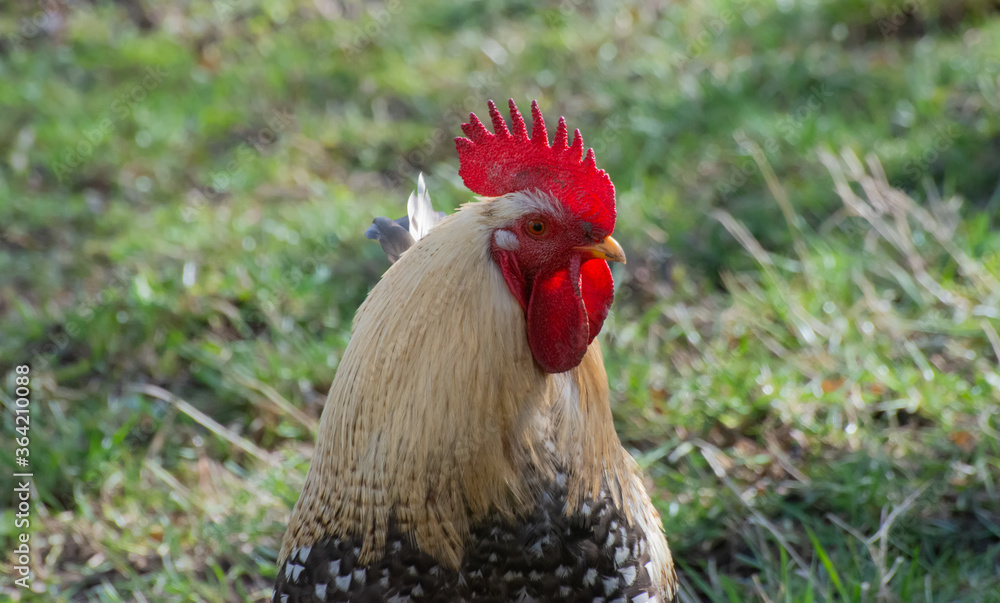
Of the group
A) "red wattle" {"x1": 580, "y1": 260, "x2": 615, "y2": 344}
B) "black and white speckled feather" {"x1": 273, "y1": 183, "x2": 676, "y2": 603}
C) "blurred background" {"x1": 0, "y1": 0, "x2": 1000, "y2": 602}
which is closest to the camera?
"black and white speckled feather" {"x1": 273, "y1": 183, "x2": 676, "y2": 603}

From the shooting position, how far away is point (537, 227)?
2227mm

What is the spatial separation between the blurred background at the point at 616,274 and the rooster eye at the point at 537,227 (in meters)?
1.48

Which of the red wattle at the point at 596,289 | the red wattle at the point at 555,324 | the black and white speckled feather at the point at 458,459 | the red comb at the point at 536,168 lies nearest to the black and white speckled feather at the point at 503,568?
the black and white speckled feather at the point at 458,459

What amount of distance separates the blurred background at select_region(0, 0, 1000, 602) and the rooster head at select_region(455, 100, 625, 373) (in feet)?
4.28

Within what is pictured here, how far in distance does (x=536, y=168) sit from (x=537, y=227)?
17cm

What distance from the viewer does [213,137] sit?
19.4ft

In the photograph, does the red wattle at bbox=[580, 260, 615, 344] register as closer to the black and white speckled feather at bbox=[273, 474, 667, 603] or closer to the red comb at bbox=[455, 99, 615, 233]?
the red comb at bbox=[455, 99, 615, 233]

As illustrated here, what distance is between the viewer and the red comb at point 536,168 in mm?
2252

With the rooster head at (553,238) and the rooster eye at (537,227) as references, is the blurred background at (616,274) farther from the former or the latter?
the rooster eye at (537,227)

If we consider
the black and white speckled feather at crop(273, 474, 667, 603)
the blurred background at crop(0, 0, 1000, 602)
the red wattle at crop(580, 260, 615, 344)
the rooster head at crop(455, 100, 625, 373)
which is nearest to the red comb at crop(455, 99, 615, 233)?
the rooster head at crop(455, 100, 625, 373)

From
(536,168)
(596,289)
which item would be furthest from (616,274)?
(536,168)

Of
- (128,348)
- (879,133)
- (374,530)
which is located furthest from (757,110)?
(374,530)

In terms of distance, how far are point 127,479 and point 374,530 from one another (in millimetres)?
1913

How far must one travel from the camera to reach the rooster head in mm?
2215
